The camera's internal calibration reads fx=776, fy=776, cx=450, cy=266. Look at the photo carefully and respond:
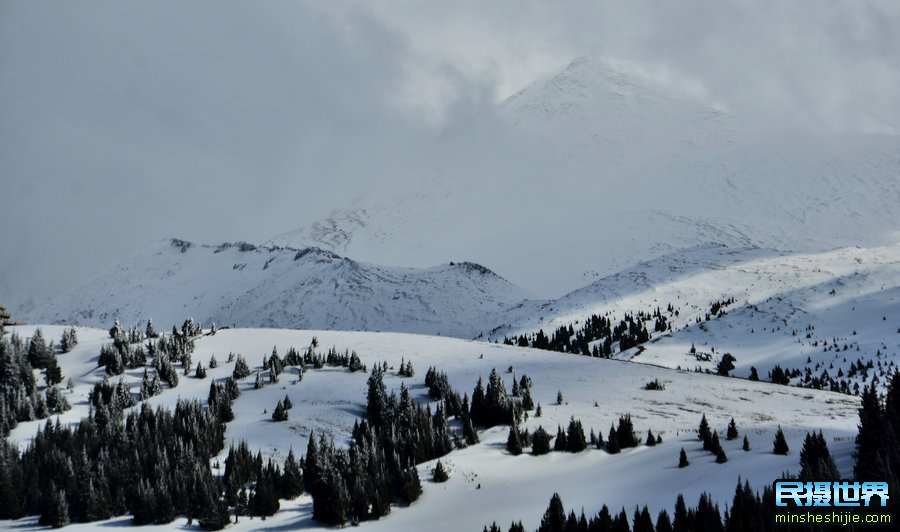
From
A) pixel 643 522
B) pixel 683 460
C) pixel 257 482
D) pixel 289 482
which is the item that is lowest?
pixel 289 482

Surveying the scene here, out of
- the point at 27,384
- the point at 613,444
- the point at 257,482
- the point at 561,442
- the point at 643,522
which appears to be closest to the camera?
the point at 643,522

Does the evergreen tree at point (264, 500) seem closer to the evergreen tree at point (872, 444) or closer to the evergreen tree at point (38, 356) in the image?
the evergreen tree at point (872, 444)

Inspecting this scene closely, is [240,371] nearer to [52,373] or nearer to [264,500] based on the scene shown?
[52,373]

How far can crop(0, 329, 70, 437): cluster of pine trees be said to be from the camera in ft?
385

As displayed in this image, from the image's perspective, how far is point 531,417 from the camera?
101250 mm

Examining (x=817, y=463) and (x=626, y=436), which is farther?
(x=626, y=436)

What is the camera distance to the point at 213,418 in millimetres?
104688

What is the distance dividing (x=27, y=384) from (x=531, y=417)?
272ft

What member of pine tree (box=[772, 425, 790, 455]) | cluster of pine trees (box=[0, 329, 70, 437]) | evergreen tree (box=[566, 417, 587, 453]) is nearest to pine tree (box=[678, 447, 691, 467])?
pine tree (box=[772, 425, 790, 455])

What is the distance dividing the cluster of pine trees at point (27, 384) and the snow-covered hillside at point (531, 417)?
9.85ft

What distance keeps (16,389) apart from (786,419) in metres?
114

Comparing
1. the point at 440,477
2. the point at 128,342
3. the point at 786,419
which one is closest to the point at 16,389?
the point at 128,342

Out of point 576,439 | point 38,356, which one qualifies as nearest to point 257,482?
point 576,439

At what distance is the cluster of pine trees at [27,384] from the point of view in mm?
117312
